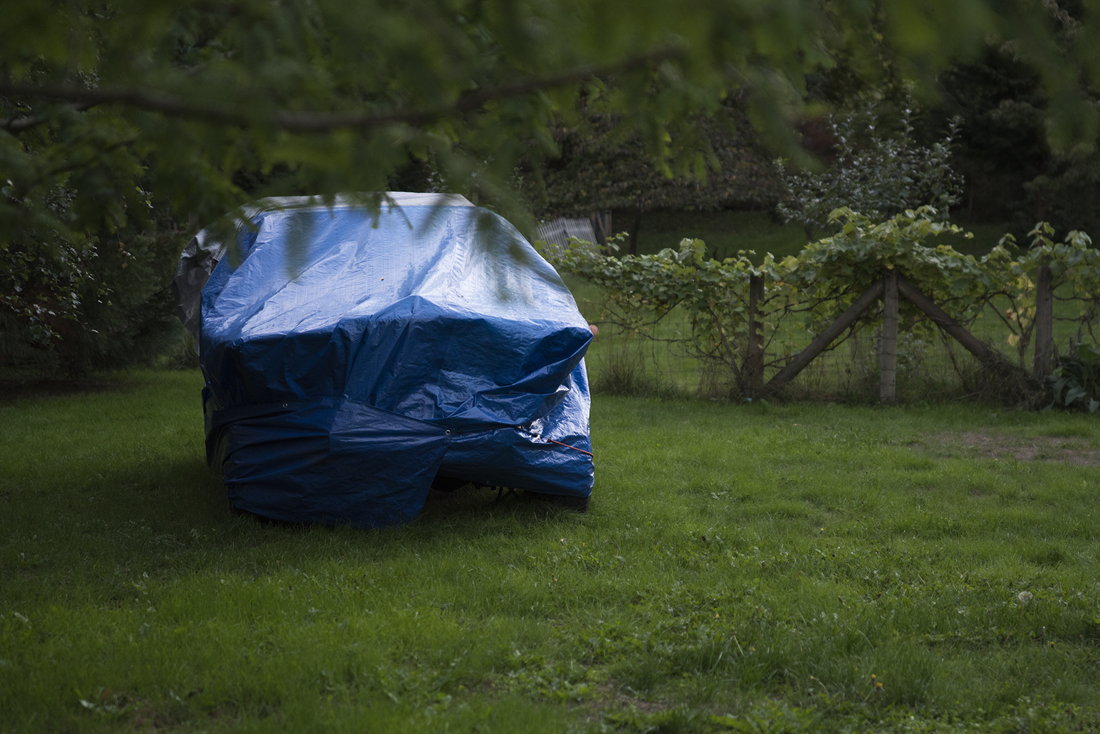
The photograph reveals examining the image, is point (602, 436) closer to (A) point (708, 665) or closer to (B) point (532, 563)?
(B) point (532, 563)

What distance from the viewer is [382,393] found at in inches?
156

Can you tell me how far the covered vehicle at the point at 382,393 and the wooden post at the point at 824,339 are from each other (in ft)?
13.6

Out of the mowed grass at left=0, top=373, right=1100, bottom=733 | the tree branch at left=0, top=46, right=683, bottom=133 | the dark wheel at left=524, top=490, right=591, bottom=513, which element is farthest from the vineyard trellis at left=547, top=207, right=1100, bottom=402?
the tree branch at left=0, top=46, right=683, bottom=133

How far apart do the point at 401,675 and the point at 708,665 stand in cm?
103

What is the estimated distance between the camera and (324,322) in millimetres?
3986

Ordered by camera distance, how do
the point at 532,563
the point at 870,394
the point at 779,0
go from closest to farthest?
the point at 779,0 < the point at 532,563 < the point at 870,394

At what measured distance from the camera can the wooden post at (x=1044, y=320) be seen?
285 inches

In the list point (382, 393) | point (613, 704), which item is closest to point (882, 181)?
point (382, 393)

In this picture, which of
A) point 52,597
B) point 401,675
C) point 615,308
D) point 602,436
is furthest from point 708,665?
point 615,308

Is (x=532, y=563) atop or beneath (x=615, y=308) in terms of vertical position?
beneath

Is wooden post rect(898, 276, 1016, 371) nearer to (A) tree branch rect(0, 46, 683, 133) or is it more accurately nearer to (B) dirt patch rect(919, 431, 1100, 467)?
(B) dirt patch rect(919, 431, 1100, 467)

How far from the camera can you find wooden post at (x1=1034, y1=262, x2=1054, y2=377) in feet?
23.8

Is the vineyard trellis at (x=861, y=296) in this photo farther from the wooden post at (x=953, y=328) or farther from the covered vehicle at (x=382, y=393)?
the covered vehicle at (x=382, y=393)

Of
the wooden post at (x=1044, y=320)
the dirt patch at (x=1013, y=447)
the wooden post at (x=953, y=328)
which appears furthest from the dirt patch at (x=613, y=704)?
the wooden post at (x=1044, y=320)
